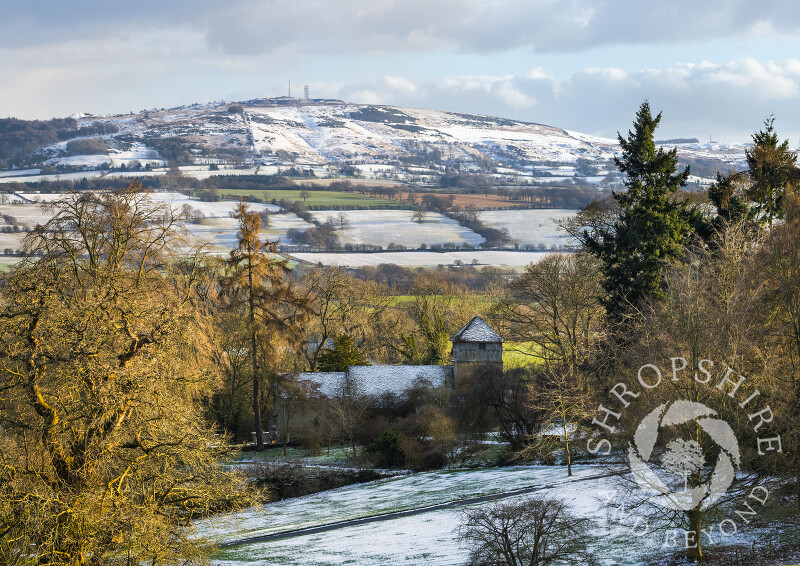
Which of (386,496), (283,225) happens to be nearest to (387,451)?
(386,496)

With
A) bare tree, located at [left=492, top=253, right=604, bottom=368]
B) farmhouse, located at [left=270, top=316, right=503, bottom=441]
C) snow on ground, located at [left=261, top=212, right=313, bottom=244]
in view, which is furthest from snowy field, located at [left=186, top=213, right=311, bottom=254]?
bare tree, located at [left=492, top=253, right=604, bottom=368]

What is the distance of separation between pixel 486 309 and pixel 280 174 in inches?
4749

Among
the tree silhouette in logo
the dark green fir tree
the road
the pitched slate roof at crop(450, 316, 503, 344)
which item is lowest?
the road

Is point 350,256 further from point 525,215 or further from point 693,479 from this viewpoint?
point 693,479

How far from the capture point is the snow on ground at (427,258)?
10488cm

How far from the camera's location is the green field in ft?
462

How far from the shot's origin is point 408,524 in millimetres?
26906

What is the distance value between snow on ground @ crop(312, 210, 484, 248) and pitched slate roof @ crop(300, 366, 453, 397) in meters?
68.8

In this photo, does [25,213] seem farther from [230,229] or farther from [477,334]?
[477,334]

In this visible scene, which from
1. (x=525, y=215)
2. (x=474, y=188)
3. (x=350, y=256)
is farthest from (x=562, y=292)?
(x=474, y=188)

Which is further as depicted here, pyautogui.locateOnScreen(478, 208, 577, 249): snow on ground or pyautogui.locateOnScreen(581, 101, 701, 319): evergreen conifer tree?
pyautogui.locateOnScreen(478, 208, 577, 249): snow on ground

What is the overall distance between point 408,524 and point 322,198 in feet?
407

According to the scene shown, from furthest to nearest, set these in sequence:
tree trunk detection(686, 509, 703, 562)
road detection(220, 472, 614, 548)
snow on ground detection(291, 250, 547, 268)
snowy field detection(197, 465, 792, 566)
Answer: snow on ground detection(291, 250, 547, 268) < road detection(220, 472, 614, 548) < snowy field detection(197, 465, 792, 566) < tree trunk detection(686, 509, 703, 562)

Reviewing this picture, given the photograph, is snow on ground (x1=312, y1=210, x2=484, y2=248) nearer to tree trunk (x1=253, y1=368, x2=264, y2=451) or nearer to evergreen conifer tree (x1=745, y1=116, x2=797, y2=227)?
tree trunk (x1=253, y1=368, x2=264, y2=451)
